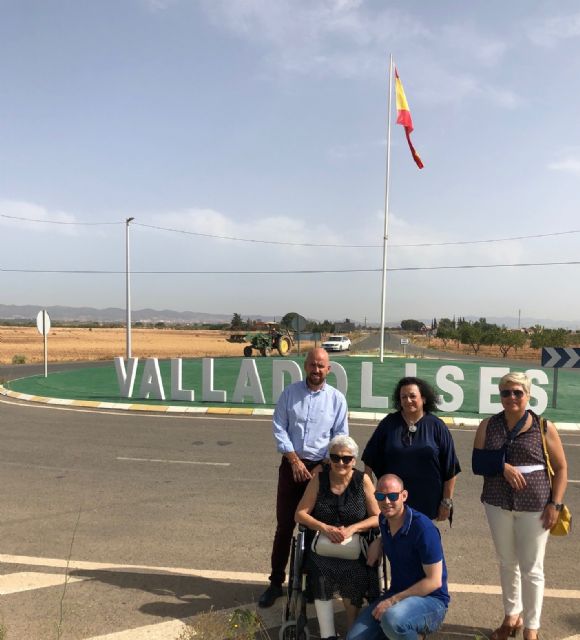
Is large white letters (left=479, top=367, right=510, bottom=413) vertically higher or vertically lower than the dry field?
higher

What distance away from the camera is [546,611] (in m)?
3.83

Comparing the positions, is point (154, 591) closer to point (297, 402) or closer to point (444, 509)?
point (297, 402)

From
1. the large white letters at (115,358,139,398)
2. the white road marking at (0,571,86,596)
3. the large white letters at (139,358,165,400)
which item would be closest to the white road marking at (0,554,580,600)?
the white road marking at (0,571,86,596)

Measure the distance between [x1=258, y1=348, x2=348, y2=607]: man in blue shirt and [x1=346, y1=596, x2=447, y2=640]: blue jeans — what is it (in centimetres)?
101

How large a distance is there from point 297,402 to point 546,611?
92.1 inches

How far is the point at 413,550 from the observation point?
309cm

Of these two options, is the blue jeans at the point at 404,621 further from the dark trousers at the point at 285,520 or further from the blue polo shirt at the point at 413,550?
the dark trousers at the point at 285,520

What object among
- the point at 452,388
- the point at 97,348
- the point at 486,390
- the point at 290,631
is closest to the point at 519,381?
the point at 290,631

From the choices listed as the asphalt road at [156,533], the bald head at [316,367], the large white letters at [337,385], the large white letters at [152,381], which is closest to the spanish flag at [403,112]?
the large white letters at [337,385]

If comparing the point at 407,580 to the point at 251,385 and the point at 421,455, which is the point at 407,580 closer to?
the point at 421,455

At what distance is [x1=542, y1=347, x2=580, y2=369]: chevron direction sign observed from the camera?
12.5m

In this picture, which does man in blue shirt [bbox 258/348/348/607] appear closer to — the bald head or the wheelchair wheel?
the bald head

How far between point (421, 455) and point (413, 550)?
630 millimetres

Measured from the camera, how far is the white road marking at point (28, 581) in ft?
13.5
